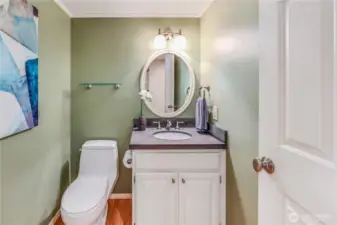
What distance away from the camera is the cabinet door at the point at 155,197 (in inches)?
84.7

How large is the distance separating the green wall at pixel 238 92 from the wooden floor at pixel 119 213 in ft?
3.42

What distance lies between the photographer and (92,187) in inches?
92.7

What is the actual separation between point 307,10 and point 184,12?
2.27m

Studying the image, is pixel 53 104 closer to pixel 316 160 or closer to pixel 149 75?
pixel 149 75

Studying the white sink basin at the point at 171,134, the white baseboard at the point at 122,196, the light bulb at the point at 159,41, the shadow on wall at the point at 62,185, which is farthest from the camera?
the white baseboard at the point at 122,196

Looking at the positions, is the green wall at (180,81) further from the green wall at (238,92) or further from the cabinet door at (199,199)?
the cabinet door at (199,199)

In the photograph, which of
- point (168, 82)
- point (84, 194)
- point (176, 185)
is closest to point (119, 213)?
point (84, 194)

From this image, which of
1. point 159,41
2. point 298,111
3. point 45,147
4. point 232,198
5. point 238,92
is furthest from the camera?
point 159,41

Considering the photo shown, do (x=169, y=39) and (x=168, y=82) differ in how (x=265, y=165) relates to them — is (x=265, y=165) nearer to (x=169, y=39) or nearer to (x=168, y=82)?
(x=168, y=82)

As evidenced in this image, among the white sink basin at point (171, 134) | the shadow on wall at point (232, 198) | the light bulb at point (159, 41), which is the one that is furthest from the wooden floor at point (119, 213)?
the light bulb at point (159, 41)

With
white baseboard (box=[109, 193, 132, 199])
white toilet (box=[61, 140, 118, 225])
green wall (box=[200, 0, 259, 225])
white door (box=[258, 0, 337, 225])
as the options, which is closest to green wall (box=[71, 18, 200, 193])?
white toilet (box=[61, 140, 118, 225])

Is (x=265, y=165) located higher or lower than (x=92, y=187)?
higher

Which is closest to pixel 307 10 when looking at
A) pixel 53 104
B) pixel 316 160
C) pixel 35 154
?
pixel 316 160

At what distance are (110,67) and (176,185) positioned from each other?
1.60 meters
